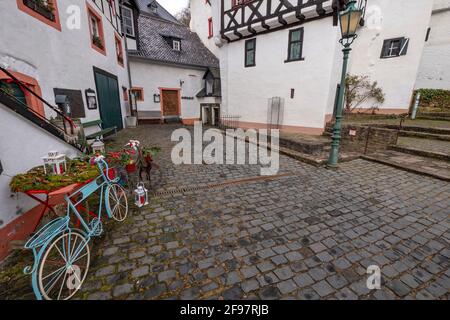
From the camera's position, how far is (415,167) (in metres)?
5.48

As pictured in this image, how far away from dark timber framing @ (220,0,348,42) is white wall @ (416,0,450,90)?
10.6 m

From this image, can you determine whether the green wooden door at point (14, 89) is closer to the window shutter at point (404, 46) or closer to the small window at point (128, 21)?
the small window at point (128, 21)

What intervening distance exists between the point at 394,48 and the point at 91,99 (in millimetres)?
16367

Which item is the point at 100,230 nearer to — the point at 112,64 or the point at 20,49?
the point at 20,49

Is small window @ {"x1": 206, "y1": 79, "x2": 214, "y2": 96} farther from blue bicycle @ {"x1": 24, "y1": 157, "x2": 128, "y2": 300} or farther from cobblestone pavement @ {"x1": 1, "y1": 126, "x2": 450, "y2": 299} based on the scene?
blue bicycle @ {"x1": 24, "y1": 157, "x2": 128, "y2": 300}

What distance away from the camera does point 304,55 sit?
9867mm

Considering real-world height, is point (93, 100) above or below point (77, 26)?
below

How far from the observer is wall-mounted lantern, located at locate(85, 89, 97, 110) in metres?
7.19

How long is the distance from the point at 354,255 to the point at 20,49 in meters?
6.95

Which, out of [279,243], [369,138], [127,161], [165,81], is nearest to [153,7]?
[165,81]

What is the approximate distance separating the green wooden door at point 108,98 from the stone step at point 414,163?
32.8ft

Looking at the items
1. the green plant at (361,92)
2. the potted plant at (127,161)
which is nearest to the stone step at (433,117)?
the green plant at (361,92)

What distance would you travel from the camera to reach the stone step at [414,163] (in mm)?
5109
